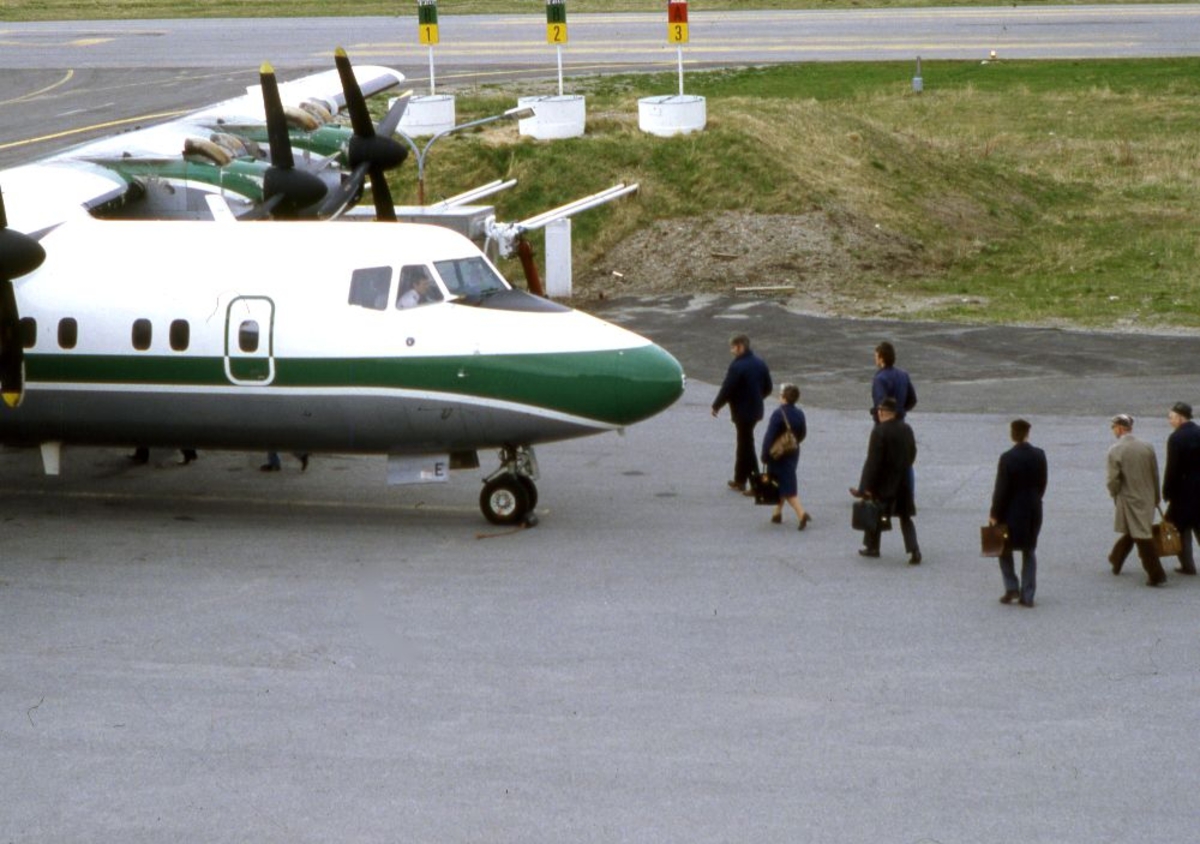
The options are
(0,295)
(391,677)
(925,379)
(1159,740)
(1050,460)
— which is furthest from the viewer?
(925,379)

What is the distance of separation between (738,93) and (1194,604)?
3831 centimetres

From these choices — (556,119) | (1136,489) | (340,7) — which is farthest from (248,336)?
(340,7)

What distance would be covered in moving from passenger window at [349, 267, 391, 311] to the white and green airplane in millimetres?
24

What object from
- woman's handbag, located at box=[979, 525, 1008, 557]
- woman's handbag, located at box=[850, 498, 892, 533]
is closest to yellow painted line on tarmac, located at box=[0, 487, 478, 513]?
woman's handbag, located at box=[850, 498, 892, 533]

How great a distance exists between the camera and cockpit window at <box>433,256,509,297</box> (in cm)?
1894

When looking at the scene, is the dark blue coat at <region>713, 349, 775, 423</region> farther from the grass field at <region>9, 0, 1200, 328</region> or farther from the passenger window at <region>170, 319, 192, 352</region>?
the grass field at <region>9, 0, 1200, 328</region>

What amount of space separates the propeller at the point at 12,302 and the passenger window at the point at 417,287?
12.8 ft

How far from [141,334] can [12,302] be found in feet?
4.71

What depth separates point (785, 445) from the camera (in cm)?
1820

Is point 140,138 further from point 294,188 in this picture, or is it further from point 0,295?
point 0,295

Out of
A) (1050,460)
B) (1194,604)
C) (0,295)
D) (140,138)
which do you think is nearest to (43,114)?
(140,138)

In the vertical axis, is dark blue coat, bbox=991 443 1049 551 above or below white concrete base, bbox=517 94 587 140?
below

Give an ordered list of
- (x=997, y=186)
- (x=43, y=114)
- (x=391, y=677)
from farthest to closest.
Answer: (x=43, y=114) → (x=997, y=186) → (x=391, y=677)

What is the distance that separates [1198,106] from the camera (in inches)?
2060
